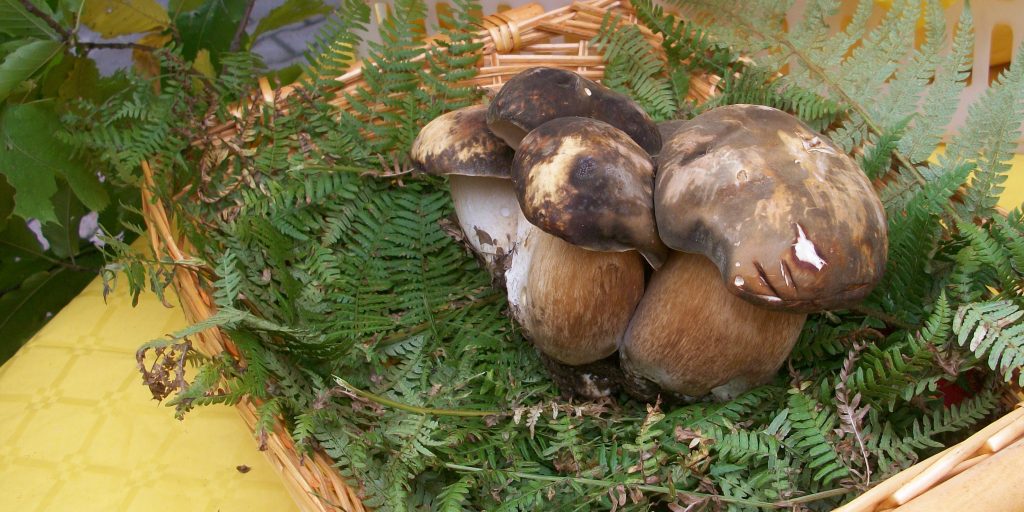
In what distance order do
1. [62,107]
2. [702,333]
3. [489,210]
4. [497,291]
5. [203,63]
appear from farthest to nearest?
[203,63], [62,107], [497,291], [489,210], [702,333]

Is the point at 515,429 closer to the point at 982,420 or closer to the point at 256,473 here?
the point at 256,473

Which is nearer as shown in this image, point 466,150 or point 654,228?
point 654,228

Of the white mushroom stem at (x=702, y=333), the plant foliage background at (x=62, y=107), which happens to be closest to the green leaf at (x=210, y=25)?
the plant foliage background at (x=62, y=107)

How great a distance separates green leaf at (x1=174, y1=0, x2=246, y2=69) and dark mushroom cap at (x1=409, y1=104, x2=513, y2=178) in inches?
32.6

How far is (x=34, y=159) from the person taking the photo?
1331 mm

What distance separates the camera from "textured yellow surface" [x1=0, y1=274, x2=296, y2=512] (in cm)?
132

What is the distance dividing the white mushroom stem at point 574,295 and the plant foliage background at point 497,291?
0.34 ft

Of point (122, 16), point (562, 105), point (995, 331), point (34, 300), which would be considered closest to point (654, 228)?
point (562, 105)

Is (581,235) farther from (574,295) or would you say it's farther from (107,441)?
(107,441)

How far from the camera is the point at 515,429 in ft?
3.86

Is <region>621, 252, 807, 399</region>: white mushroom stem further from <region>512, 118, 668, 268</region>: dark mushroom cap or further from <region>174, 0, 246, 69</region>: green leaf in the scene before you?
<region>174, 0, 246, 69</region>: green leaf

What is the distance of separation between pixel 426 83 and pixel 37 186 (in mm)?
727

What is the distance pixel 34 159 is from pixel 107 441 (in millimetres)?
535

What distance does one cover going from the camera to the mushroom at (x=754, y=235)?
85 cm
